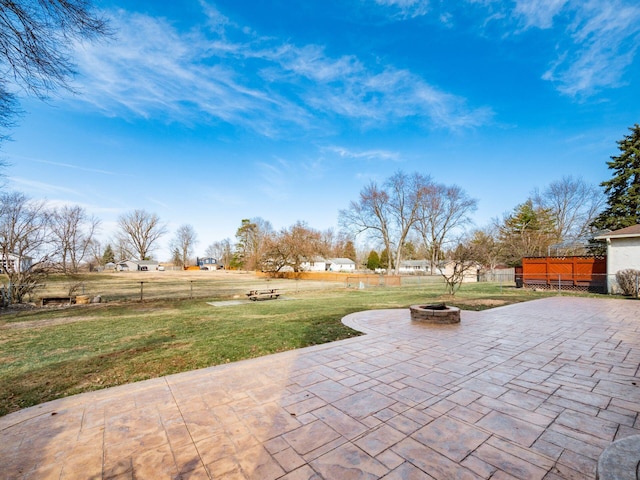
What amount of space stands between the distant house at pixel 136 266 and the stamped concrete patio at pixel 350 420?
7459 cm

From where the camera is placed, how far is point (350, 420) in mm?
2805

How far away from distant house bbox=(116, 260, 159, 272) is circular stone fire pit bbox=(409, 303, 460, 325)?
73691mm

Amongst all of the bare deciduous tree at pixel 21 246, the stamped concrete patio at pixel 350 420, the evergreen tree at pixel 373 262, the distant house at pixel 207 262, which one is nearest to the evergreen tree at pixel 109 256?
the distant house at pixel 207 262

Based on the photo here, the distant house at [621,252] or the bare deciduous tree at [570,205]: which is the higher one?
the bare deciduous tree at [570,205]

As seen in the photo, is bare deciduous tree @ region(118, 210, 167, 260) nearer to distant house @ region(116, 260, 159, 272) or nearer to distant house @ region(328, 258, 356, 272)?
distant house @ region(116, 260, 159, 272)

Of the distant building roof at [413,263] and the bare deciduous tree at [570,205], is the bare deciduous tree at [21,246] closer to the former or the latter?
the bare deciduous tree at [570,205]

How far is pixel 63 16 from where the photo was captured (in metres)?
3.67

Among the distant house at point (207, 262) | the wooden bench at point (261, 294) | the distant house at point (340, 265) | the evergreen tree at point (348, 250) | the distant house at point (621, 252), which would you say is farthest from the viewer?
the distant house at point (207, 262)

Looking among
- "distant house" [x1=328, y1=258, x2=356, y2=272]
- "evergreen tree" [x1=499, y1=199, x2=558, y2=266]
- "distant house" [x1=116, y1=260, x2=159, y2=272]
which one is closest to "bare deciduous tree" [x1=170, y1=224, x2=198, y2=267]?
"distant house" [x1=116, y1=260, x2=159, y2=272]

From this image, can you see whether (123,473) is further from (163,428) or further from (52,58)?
(52,58)

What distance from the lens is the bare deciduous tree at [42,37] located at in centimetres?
348

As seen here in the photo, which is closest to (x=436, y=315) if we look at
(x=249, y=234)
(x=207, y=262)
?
(x=249, y=234)

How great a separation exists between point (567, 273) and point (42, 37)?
23.3 m

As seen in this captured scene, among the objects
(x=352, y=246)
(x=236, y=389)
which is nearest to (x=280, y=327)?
(x=236, y=389)
